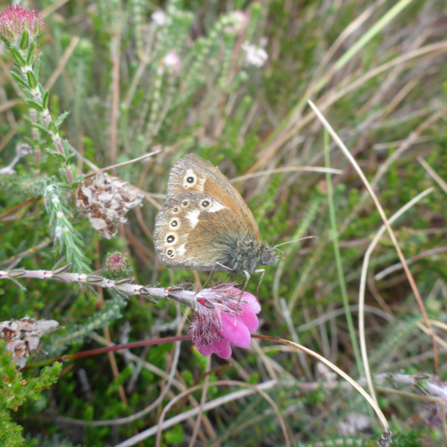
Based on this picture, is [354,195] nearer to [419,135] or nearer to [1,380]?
[419,135]

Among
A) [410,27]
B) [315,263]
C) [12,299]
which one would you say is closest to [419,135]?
[410,27]

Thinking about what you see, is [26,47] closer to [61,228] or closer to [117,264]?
[61,228]

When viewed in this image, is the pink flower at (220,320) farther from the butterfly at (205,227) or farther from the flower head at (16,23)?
the flower head at (16,23)

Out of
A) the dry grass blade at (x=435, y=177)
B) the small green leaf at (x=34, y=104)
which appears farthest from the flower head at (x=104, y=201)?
the dry grass blade at (x=435, y=177)

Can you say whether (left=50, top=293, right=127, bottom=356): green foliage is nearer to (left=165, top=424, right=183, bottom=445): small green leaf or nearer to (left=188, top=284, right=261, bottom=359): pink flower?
(left=188, top=284, right=261, bottom=359): pink flower

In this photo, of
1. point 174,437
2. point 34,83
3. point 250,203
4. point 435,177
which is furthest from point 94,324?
point 435,177

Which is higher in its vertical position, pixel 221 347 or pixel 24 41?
pixel 24 41

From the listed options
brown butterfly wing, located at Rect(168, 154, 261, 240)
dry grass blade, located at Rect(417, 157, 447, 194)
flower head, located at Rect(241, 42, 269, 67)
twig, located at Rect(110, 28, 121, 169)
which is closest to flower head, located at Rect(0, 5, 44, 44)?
brown butterfly wing, located at Rect(168, 154, 261, 240)
